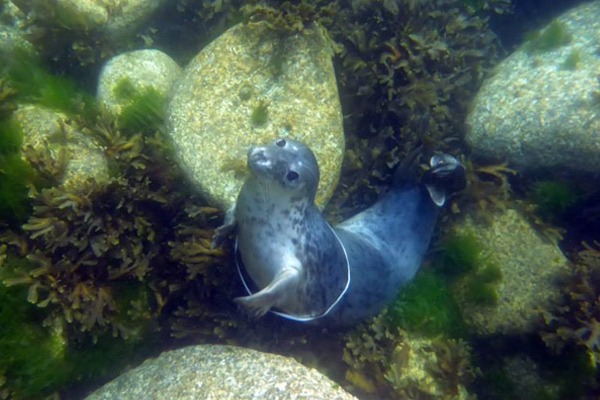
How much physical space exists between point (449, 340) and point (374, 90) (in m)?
3.29

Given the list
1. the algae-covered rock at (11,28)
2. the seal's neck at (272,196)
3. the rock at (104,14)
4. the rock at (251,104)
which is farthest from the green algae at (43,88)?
the seal's neck at (272,196)

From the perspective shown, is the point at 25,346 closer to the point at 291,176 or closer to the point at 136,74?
the point at 291,176

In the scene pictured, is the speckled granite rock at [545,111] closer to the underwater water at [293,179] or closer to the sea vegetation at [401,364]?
the underwater water at [293,179]

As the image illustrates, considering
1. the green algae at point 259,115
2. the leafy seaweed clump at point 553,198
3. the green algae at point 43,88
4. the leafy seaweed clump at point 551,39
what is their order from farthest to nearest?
the leafy seaweed clump at point 551,39
the leafy seaweed clump at point 553,198
the green algae at point 43,88
the green algae at point 259,115

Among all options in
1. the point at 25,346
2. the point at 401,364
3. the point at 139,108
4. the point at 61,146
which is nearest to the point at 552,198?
the point at 401,364

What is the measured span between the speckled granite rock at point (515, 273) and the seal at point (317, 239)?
895 millimetres

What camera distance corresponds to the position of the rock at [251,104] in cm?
450

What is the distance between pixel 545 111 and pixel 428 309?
305 cm

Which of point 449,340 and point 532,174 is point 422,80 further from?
point 449,340

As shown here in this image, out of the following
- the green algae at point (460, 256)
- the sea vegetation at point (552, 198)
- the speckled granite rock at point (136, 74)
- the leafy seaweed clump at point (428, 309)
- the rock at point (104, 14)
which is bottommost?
the leafy seaweed clump at point (428, 309)

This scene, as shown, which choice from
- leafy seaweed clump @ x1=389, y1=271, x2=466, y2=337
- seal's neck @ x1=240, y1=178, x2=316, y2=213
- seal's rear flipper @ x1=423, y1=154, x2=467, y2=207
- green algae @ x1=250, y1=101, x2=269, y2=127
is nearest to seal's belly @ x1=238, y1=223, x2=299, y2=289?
seal's neck @ x1=240, y1=178, x2=316, y2=213

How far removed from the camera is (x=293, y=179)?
3488 millimetres

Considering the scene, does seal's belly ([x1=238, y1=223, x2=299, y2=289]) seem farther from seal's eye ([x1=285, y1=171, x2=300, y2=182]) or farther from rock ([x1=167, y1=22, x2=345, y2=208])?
rock ([x1=167, y1=22, x2=345, y2=208])

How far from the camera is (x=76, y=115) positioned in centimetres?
471
